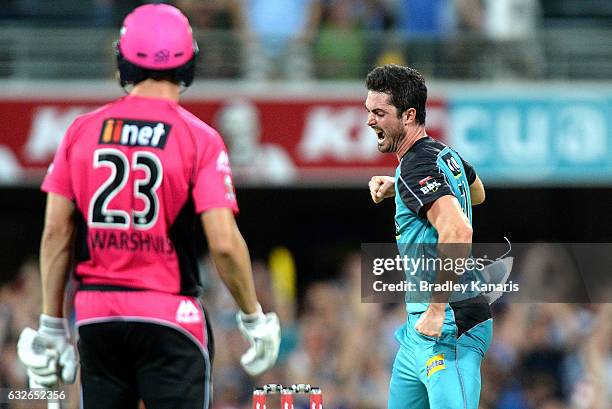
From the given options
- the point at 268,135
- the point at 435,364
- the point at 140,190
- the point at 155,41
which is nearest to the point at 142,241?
the point at 140,190

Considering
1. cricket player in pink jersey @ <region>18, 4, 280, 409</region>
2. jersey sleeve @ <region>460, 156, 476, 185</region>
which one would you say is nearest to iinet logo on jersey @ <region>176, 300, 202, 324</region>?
cricket player in pink jersey @ <region>18, 4, 280, 409</region>

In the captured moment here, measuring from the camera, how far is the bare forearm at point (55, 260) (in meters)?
4.40

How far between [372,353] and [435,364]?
4.91 metres

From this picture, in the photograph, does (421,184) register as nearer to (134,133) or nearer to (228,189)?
(228,189)

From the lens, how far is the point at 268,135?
12414 millimetres

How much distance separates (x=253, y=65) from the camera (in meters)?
12.6

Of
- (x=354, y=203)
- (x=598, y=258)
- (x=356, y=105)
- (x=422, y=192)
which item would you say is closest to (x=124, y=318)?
(x=422, y=192)

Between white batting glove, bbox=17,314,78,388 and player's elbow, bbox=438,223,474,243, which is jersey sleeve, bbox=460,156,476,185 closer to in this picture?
player's elbow, bbox=438,223,474,243

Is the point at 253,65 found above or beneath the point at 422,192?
above

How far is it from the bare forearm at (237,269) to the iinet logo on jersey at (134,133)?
45 centimetres

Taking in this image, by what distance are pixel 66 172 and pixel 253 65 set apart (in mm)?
8285

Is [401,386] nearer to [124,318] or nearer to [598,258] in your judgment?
[124,318]

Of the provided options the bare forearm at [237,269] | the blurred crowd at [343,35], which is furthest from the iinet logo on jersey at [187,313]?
the blurred crowd at [343,35]

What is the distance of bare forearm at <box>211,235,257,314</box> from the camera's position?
4.32 meters
